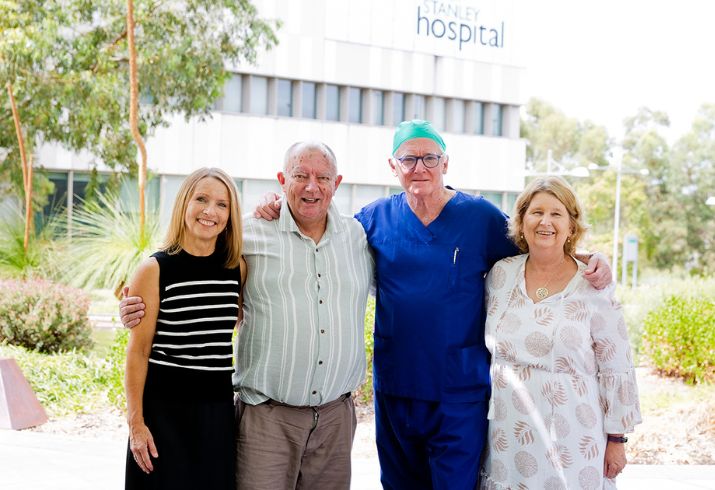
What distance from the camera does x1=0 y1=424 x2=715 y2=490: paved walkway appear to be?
523 centimetres

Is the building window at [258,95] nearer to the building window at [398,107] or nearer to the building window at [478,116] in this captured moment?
the building window at [398,107]

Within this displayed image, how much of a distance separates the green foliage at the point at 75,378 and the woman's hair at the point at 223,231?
432cm

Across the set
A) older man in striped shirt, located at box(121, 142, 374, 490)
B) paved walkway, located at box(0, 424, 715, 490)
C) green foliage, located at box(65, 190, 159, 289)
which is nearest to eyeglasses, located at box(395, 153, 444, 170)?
older man in striped shirt, located at box(121, 142, 374, 490)

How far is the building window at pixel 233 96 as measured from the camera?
2381 centimetres

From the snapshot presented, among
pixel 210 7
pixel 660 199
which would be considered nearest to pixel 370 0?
pixel 210 7

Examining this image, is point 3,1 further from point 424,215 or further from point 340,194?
point 340,194

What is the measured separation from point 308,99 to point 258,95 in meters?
1.68

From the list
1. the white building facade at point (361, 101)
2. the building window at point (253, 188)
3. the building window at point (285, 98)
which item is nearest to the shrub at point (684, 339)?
the white building facade at point (361, 101)

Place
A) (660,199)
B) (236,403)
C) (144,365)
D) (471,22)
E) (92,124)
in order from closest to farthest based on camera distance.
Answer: (144,365), (236,403), (92,124), (471,22), (660,199)

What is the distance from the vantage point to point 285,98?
24.9 m

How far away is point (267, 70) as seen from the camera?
24125 mm

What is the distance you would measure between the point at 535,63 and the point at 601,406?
49333 millimetres

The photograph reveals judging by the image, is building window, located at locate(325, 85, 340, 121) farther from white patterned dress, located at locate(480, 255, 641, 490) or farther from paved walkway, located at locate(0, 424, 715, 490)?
white patterned dress, located at locate(480, 255, 641, 490)

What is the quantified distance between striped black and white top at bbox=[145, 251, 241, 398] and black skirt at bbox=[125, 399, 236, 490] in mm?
60
